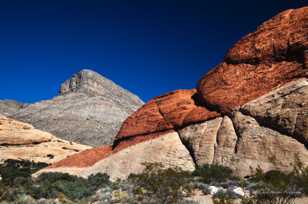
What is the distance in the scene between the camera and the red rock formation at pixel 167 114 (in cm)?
2495

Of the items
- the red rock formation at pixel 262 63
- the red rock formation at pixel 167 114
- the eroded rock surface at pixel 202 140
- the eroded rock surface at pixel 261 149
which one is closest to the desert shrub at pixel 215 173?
the eroded rock surface at pixel 261 149

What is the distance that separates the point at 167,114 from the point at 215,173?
34.3 feet

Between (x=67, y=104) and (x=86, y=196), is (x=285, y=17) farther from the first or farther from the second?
(x=67, y=104)

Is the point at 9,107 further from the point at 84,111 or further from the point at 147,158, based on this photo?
the point at 147,158

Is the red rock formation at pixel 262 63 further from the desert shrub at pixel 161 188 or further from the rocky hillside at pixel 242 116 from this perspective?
the desert shrub at pixel 161 188

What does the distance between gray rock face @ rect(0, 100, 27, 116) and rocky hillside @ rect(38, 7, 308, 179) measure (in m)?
69.3

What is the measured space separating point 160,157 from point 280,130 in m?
7.22

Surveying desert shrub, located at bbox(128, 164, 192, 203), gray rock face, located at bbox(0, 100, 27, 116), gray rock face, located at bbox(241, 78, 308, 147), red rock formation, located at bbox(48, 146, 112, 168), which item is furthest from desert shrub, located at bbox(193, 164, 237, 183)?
gray rock face, located at bbox(0, 100, 27, 116)

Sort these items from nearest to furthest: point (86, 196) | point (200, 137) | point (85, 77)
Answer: point (86, 196) → point (200, 137) → point (85, 77)

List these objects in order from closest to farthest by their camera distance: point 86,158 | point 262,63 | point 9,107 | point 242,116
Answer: point 242,116, point 262,63, point 86,158, point 9,107

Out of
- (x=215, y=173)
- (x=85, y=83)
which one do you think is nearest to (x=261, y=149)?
(x=215, y=173)

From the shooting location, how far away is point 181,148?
898 inches

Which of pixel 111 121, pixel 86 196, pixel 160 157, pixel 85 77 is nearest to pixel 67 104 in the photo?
pixel 111 121

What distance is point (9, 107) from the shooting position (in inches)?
3954
